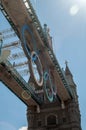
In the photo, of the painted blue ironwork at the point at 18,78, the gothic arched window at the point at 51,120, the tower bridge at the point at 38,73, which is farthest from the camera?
the gothic arched window at the point at 51,120

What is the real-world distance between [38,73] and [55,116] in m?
15.9

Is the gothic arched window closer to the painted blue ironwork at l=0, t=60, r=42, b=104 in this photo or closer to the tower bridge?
the tower bridge

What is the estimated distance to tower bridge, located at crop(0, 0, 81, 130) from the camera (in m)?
30.2

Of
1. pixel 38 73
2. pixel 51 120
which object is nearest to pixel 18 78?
pixel 38 73

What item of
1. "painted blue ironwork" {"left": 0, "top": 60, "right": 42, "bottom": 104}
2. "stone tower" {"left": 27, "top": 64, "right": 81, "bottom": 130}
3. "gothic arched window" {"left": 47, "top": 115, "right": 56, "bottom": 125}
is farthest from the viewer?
"gothic arched window" {"left": 47, "top": 115, "right": 56, "bottom": 125}

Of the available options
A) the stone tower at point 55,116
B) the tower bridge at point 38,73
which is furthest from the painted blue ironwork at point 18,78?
the stone tower at point 55,116

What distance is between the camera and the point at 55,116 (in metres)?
48.2

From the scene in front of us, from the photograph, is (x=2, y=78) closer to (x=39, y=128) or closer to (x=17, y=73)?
(x=17, y=73)

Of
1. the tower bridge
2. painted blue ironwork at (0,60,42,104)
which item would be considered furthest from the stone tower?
painted blue ironwork at (0,60,42,104)

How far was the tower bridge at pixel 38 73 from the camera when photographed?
3019 centimetres

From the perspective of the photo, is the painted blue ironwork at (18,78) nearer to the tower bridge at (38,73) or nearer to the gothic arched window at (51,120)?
the tower bridge at (38,73)

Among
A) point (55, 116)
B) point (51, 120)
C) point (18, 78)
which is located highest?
point (18, 78)

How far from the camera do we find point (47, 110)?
1922 inches

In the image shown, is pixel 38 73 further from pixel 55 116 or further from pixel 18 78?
pixel 55 116
